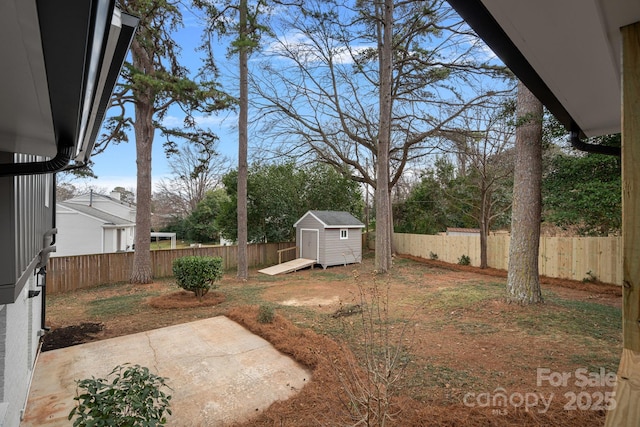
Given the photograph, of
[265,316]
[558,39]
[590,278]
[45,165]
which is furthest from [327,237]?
[558,39]

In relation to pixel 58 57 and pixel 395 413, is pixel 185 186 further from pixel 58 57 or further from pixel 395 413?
pixel 58 57

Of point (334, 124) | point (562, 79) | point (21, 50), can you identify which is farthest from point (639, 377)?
point (334, 124)

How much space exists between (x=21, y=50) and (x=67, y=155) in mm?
991

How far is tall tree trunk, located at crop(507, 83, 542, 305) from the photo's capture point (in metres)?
5.96

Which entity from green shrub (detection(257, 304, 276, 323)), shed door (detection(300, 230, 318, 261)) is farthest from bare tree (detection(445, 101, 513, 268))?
green shrub (detection(257, 304, 276, 323))

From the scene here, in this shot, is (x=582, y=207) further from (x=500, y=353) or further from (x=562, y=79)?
(x=562, y=79)

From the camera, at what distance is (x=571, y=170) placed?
318 inches

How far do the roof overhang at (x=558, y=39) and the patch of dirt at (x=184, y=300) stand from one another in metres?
7.20

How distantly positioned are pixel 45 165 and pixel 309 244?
12316mm

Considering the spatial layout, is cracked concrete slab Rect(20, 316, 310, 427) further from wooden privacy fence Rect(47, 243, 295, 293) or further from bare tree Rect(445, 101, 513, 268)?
bare tree Rect(445, 101, 513, 268)

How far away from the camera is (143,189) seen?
31.0 feet

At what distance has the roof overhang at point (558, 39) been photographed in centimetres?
85

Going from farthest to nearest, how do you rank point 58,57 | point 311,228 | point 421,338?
point 311,228
point 421,338
point 58,57

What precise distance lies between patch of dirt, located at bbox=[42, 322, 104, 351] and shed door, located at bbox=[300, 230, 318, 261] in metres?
8.73
